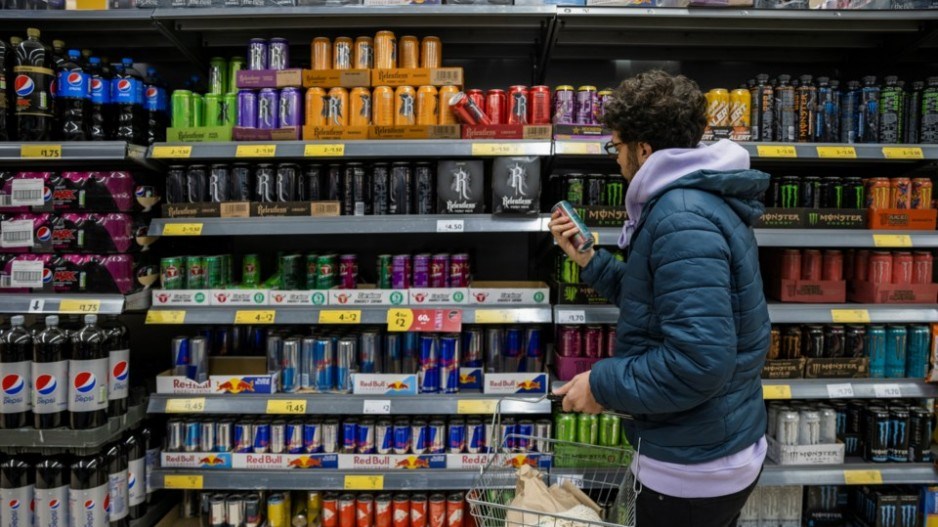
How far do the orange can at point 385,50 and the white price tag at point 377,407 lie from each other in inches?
55.7

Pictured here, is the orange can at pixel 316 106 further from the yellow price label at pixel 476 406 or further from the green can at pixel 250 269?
the yellow price label at pixel 476 406

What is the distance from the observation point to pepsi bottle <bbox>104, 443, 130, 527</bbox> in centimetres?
238

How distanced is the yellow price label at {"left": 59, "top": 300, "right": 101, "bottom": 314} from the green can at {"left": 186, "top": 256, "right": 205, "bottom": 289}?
0.35 m

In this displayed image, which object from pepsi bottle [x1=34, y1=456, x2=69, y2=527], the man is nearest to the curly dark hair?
the man

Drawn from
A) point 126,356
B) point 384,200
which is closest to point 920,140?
point 384,200

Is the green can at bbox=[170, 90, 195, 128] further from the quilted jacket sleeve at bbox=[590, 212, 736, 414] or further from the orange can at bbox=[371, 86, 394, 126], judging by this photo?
the quilted jacket sleeve at bbox=[590, 212, 736, 414]

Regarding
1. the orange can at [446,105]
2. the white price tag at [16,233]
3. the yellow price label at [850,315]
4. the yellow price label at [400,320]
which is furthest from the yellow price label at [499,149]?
the white price tag at [16,233]

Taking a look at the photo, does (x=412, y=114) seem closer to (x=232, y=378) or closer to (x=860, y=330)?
(x=232, y=378)

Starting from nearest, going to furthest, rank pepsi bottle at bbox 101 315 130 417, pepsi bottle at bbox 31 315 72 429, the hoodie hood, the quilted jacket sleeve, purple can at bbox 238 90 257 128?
1. the quilted jacket sleeve
2. the hoodie hood
3. pepsi bottle at bbox 31 315 72 429
4. pepsi bottle at bbox 101 315 130 417
5. purple can at bbox 238 90 257 128

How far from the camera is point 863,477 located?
250 centimetres

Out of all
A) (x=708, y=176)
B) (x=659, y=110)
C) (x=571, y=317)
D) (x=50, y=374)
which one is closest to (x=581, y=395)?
(x=708, y=176)

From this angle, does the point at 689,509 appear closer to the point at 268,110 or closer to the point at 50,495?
the point at 268,110

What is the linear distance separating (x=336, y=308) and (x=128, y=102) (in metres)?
1.26

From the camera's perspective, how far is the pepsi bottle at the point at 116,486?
238 cm
